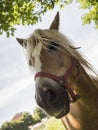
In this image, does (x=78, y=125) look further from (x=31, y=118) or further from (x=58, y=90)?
(x=31, y=118)

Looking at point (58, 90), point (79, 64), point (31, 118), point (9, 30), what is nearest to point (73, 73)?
point (79, 64)

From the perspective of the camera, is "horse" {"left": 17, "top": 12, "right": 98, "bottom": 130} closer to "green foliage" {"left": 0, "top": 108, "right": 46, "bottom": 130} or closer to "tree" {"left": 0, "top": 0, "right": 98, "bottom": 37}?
"tree" {"left": 0, "top": 0, "right": 98, "bottom": 37}

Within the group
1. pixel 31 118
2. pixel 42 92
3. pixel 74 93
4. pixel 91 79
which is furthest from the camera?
pixel 31 118

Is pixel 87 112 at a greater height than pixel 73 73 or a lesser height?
lesser

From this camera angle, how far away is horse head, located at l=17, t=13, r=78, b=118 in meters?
3.82

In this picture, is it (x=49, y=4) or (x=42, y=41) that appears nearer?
(x=42, y=41)

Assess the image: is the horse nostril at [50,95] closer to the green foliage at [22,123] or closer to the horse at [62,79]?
the horse at [62,79]

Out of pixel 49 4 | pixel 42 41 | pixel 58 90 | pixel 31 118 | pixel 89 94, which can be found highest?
pixel 42 41

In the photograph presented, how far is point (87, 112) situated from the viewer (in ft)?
14.3

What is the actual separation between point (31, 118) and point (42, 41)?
2939 inches

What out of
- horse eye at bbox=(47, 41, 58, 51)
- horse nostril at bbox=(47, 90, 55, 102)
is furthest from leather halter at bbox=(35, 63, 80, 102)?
horse eye at bbox=(47, 41, 58, 51)

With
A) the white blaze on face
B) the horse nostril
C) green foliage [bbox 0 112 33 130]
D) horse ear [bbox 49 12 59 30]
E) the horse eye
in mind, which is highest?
horse ear [bbox 49 12 59 30]

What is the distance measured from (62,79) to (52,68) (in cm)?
19

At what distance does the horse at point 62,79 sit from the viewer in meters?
3.85
